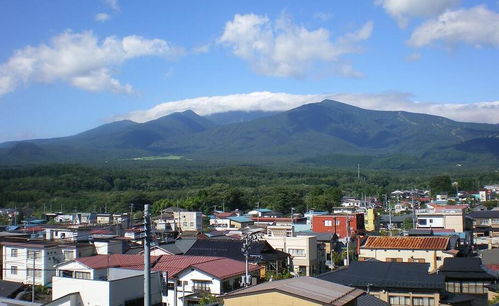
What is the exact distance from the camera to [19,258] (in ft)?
61.9

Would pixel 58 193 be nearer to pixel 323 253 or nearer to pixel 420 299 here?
pixel 323 253

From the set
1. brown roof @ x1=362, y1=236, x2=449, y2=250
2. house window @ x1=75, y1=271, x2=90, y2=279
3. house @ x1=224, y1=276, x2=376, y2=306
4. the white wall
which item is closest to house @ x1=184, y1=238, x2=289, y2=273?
brown roof @ x1=362, y1=236, x2=449, y2=250

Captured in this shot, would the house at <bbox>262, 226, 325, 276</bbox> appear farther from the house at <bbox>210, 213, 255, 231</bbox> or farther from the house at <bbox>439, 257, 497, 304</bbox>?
the house at <bbox>210, 213, 255, 231</bbox>

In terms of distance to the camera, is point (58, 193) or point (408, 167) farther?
→ point (408, 167)

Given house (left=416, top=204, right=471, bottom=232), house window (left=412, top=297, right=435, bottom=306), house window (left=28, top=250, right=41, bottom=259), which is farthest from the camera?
house (left=416, top=204, right=471, bottom=232)

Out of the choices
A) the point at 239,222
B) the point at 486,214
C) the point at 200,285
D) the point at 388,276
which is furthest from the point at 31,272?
the point at 486,214

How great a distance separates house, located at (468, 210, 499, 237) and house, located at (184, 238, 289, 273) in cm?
1601

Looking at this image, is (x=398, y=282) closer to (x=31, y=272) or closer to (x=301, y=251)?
(x=301, y=251)

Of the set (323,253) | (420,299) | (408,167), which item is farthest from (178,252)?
(408,167)

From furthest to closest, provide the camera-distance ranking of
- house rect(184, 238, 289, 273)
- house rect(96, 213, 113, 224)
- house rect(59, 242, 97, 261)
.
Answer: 1. house rect(96, 213, 113, 224)
2. house rect(184, 238, 289, 273)
3. house rect(59, 242, 97, 261)

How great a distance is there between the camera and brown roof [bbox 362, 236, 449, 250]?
A: 21.1m

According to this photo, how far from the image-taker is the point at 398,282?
15.1 metres

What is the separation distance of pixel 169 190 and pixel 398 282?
55.6 metres

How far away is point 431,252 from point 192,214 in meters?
21.7
